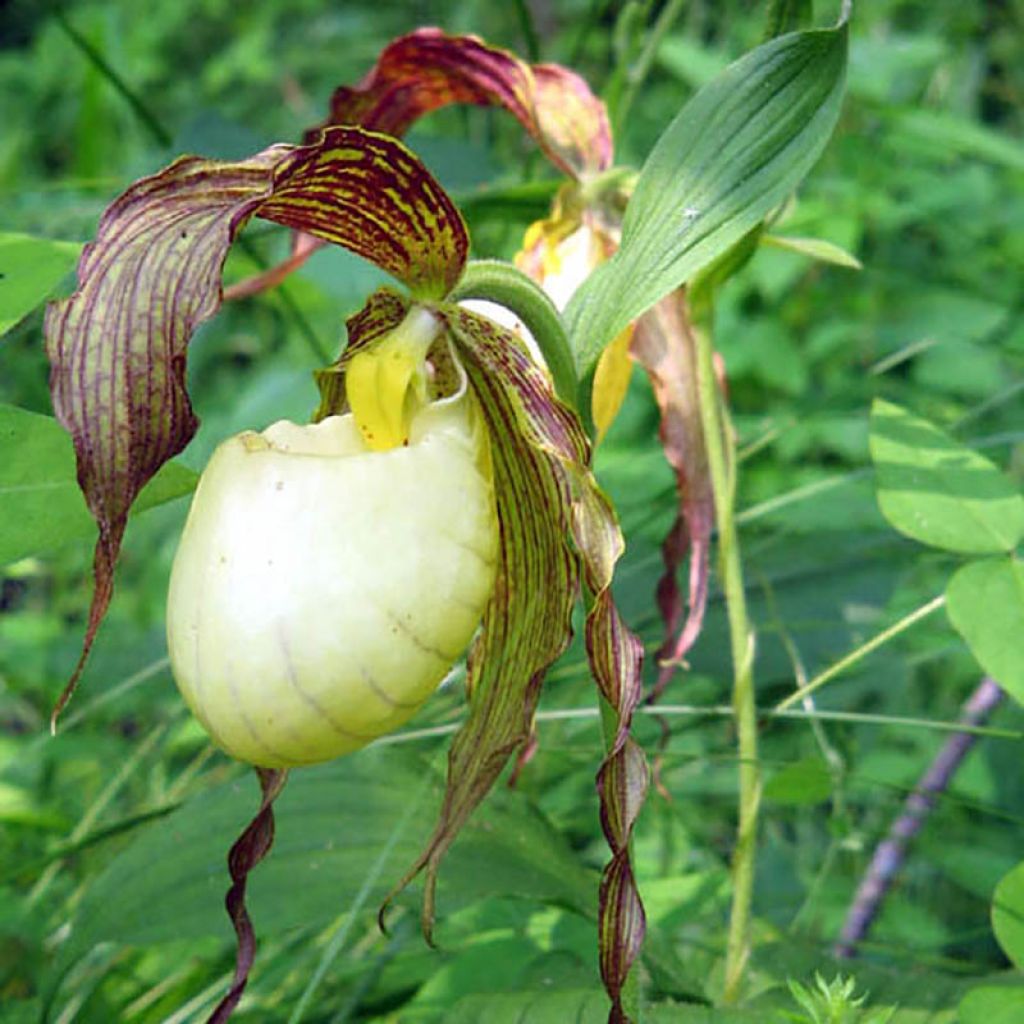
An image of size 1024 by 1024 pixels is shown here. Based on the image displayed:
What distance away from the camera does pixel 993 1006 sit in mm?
678

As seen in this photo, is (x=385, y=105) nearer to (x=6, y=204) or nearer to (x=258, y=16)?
(x=6, y=204)

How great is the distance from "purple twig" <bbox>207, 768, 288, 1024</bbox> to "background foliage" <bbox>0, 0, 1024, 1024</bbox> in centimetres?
6

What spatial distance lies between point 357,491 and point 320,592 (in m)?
0.06

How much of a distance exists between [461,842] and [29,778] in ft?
2.35

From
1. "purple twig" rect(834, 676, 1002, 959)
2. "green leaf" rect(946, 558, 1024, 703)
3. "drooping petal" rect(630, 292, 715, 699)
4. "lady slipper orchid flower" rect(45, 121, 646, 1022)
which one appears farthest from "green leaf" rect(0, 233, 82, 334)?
"purple twig" rect(834, 676, 1002, 959)

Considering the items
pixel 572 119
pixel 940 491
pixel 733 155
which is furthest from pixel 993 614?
pixel 572 119

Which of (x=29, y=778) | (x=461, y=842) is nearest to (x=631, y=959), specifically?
(x=461, y=842)

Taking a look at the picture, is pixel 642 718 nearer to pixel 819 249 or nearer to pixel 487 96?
pixel 819 249

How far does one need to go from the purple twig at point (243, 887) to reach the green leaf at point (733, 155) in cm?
35

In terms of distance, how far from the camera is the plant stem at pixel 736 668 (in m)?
0.86

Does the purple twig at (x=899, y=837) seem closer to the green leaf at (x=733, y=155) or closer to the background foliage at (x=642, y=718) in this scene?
the background foliage at (x=642, y=718)

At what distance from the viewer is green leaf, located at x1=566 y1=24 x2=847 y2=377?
67 cm

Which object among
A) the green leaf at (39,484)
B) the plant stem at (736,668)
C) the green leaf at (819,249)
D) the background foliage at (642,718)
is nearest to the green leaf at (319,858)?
the background foliage at (642,718)

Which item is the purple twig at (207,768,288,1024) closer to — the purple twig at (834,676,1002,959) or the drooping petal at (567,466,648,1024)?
the drooping petal at (567,466,648,1024)
